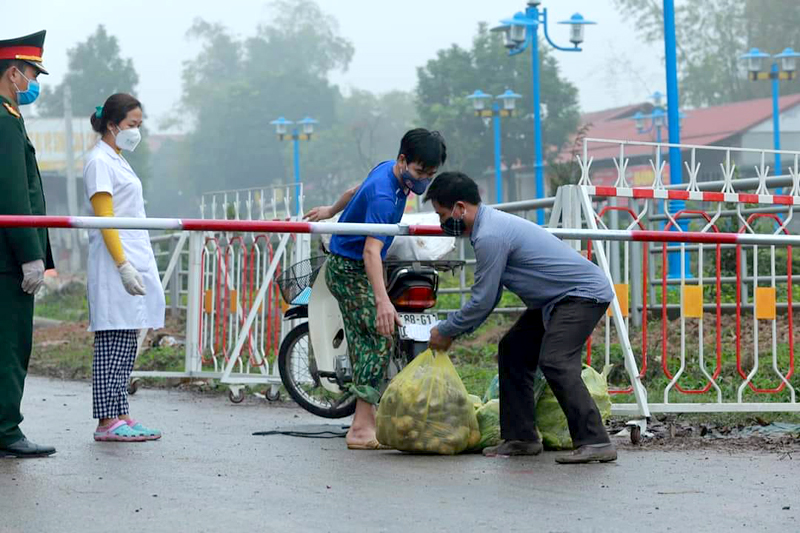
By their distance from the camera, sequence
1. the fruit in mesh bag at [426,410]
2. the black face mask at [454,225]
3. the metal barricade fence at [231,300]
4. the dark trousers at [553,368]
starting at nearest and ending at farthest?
the dark trousers at [553,368] → the black face mask at [454,225] → the fruit in mesh bag at [426,410] → the metal barricade fence at [231,300]

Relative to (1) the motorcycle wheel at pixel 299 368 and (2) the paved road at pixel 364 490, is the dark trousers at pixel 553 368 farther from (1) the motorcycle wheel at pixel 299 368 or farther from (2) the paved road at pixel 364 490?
(1) the motorcycle wheel at pixel 299 368

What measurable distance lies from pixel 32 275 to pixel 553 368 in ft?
7.95

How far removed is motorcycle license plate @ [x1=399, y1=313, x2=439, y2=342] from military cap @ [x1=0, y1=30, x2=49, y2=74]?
217cm

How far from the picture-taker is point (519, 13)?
27.2 m

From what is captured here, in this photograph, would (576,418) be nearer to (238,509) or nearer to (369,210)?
(369,210)

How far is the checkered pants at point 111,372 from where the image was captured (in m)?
7.12

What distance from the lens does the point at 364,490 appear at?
17.4 feet

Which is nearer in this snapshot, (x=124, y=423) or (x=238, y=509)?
(x=238, y=509)

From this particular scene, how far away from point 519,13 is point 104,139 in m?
20.8

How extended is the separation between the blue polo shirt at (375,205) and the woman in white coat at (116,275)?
3.56 ft

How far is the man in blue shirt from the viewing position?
6.65m

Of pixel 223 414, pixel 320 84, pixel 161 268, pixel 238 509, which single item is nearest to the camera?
pixel 238 509

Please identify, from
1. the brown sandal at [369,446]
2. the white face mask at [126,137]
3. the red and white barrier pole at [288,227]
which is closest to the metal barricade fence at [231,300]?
the white face mask at [126,137]

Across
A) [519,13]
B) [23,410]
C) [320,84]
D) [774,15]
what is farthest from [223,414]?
[320,84]
